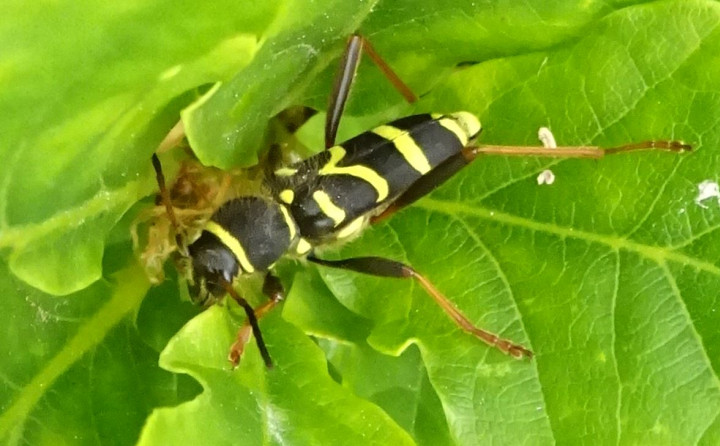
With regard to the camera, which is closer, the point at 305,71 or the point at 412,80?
the point at 305,71

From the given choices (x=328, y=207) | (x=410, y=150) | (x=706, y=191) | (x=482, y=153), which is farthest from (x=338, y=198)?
(x=706, y=191)

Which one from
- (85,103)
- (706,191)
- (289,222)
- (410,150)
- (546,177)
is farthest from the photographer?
(289,222)

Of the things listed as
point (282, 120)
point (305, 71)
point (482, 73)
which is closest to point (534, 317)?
point (482, 73)

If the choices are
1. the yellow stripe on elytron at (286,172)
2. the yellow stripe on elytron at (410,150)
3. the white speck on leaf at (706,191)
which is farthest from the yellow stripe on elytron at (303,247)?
the white speck on leaf at (706,191)

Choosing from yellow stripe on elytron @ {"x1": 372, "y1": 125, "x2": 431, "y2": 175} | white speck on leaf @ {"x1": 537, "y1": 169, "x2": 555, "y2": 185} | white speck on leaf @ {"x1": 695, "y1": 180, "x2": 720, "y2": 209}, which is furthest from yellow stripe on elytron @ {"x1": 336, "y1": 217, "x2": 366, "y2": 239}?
white speck on leaf @ {"x1": 695, "y1": 180, "x2": 720, "y2": 209}

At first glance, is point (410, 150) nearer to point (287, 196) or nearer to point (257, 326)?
point (287, 196)

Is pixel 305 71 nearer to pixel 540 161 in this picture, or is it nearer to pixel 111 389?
pixel 540 161
